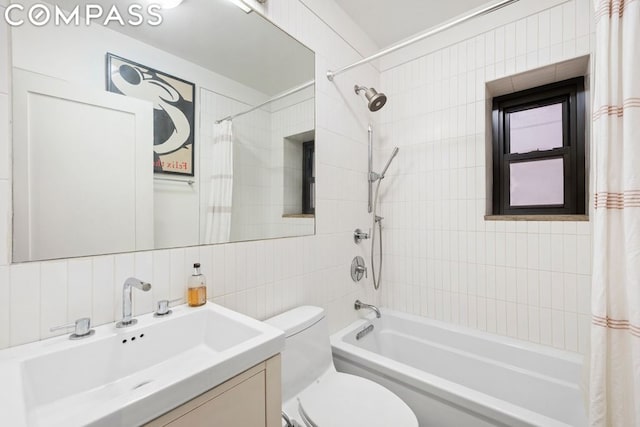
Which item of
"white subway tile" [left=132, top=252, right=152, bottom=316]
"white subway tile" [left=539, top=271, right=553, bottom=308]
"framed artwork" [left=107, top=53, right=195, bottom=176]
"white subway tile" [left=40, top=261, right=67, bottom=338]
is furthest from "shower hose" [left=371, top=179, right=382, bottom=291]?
"white subway tile" [left=40, top=261, right=67, bottom=338]

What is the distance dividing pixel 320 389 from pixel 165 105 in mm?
1394

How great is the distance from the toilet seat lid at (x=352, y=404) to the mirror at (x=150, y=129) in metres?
0.77

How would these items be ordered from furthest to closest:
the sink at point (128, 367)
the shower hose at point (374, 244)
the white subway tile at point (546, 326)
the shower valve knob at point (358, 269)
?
the shower hose at point (374, 244) < the shower valve knob at point (358, 269) < the white subway tile at point (546, 326) < the sink at point (128, 367)

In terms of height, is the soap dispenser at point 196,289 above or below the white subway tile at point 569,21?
below

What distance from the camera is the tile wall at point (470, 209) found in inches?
61.4

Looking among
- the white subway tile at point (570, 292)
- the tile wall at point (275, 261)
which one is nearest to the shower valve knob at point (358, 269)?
the tile wall at point (275, 261)

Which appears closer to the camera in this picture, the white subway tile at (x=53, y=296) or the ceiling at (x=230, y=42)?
the white subway tile at (x=53, y=296)

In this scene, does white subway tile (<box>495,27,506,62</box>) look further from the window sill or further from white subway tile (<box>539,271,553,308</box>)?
white subway tile (<box>539,271,553,308</box>)

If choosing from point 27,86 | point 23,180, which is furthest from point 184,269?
point 27,86

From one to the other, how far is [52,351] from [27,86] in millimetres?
717

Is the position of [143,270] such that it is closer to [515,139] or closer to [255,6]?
[255,6]

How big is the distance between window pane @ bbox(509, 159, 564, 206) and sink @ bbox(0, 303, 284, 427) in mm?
1921

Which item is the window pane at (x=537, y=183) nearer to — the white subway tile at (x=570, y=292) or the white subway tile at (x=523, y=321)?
the white subway tile at (x=570, y=292)

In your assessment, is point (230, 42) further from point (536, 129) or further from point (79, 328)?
point (536, 129)
